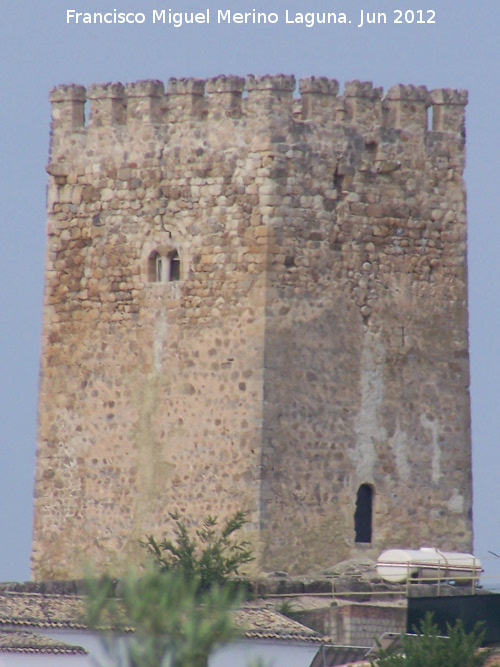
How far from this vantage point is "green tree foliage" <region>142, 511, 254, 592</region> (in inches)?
1105

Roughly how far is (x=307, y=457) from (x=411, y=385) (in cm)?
168

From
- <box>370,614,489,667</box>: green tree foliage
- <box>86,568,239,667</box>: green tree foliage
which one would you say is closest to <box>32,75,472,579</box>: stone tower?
<box>370,614,489,667</box>: green tree foliage

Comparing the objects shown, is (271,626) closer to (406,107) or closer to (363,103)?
(363,103)

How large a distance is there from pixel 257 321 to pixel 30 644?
5.11m

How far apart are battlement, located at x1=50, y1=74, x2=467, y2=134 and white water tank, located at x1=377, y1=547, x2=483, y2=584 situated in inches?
184

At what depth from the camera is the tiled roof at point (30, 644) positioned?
25141 millimetres

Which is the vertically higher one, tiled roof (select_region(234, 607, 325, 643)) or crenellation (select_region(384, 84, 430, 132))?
crenellation (select_region(384, 84, 430, 132))

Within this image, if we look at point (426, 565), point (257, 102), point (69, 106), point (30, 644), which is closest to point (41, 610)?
point (30, 644)

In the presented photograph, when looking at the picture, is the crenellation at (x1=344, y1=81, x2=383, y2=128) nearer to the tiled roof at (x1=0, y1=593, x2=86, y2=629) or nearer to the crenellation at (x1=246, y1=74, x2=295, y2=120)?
the crenellation at (x1=246, y1=74, x2=295, y2=120)

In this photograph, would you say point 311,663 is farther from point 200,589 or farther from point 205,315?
point 205,315

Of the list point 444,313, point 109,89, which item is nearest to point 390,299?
point 444,313

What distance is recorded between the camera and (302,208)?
1153 inches

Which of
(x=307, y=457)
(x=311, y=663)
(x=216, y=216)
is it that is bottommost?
(x=311, y=663)

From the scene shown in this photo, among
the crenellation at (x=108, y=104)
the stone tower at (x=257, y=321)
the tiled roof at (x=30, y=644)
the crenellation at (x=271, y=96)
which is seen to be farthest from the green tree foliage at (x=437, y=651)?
the crenellation at (x=108, y=104)
